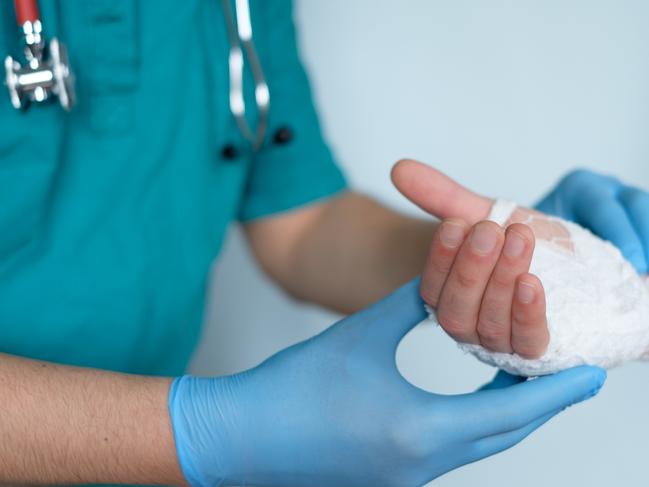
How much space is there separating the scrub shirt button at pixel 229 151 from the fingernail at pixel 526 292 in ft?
1.55

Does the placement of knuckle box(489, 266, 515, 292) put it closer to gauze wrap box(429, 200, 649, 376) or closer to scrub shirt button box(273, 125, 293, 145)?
gauze wrap box(429, 200, 649, 376)

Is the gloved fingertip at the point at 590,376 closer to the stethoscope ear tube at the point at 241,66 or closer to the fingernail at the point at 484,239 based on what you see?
the fingernail at the point at 484,239

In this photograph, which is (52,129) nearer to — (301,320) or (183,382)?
(183,382)

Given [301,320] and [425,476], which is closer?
[425,476]

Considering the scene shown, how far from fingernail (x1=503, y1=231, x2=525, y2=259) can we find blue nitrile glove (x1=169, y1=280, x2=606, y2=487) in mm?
130

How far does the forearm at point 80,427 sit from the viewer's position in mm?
670

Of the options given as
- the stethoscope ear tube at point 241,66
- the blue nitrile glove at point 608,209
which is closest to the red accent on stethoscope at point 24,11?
the stethoscope ear tube at point 241,66

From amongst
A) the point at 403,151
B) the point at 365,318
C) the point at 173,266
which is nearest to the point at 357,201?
the point at 403,151

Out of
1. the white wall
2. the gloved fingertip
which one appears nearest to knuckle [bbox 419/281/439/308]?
the gloved fingertip

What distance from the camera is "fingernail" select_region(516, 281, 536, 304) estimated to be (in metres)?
0.61

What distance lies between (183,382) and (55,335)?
0.64ft

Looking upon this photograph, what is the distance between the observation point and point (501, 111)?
1.18 metres

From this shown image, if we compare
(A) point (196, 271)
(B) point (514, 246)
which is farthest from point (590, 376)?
(A) point (196, 271)

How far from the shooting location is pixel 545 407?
69cm
